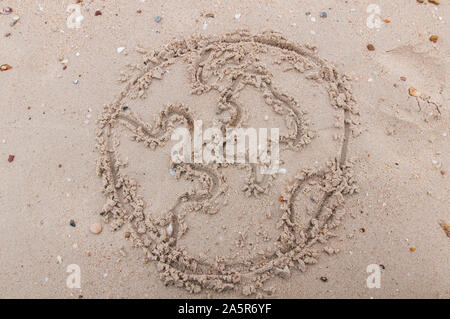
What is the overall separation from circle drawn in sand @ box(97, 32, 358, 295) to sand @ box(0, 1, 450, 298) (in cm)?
1

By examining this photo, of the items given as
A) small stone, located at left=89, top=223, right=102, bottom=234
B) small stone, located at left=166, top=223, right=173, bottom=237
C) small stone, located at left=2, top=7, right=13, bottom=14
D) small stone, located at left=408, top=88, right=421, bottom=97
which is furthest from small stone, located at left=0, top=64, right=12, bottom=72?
small stone, located at left=408, top=88, right=421, bottom=97

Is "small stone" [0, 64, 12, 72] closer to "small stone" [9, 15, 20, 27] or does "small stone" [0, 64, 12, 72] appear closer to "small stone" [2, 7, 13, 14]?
"small stone" [9, 15, 20, 27]

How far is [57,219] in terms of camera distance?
2232 mm

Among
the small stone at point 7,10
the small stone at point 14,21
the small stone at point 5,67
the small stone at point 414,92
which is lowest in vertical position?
the small stone at point 414,92

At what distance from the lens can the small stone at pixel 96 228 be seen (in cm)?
217

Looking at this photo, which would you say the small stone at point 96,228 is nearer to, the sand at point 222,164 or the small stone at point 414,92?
the sand at point 222,164

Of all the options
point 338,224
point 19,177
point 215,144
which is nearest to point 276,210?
point 338,224

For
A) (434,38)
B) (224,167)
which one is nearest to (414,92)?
(434,38)

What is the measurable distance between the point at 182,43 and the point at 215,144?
923mm

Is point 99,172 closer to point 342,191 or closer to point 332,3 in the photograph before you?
point 342,191

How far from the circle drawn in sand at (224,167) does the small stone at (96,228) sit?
73mm

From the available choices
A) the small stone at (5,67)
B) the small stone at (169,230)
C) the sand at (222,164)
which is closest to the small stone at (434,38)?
the sand at (222,164)

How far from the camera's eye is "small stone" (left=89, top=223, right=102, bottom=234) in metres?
2.17

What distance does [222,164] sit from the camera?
2291mm
